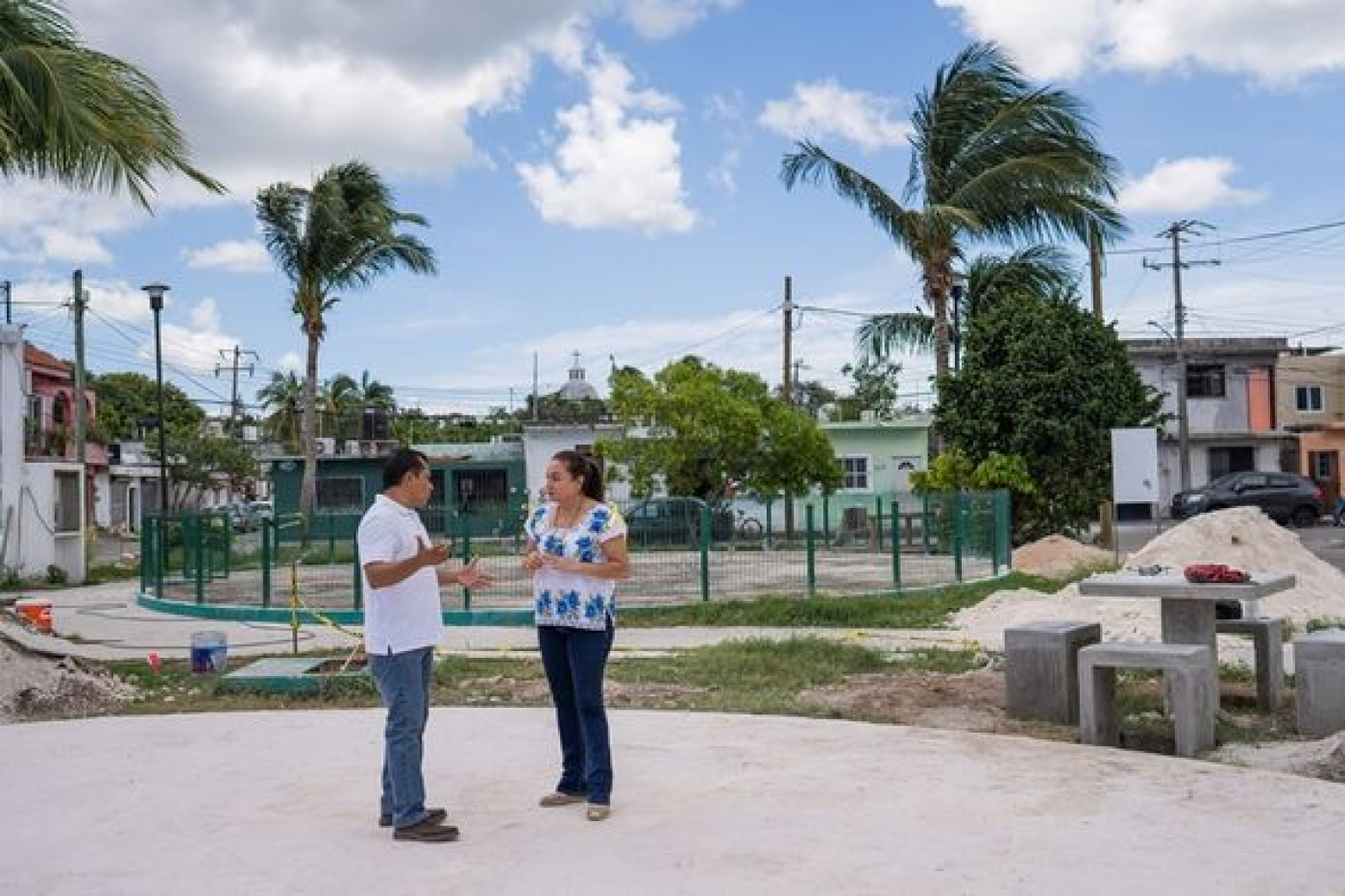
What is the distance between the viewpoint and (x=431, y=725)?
27.7 ft

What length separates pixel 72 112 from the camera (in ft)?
34.8

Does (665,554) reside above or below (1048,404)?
below

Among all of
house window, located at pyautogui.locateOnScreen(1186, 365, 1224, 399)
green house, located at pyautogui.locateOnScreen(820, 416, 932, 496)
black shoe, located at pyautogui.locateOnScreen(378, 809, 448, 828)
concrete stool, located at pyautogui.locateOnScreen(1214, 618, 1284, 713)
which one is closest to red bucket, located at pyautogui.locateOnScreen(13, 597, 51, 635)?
black shoe, located at pyautogui.locateOnScreen(378, 809, 448, 828)

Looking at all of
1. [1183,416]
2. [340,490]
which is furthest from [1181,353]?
[340,490]

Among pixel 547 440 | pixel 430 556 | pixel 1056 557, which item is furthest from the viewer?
pixel 547 440

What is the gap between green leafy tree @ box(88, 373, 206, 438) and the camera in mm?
71144

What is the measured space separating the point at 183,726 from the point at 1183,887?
6.37 meters

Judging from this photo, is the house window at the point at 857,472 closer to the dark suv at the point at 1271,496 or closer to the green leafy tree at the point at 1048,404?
the dark suv at the point at 1271,496

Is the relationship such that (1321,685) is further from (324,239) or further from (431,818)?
(324,239)

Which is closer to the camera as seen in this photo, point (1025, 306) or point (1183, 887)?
point (1183, 887)

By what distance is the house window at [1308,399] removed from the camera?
1943 inches

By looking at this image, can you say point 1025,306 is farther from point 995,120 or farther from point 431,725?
point 431,725

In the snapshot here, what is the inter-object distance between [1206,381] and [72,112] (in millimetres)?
46546

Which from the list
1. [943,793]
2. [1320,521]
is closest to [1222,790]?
[943,793]
